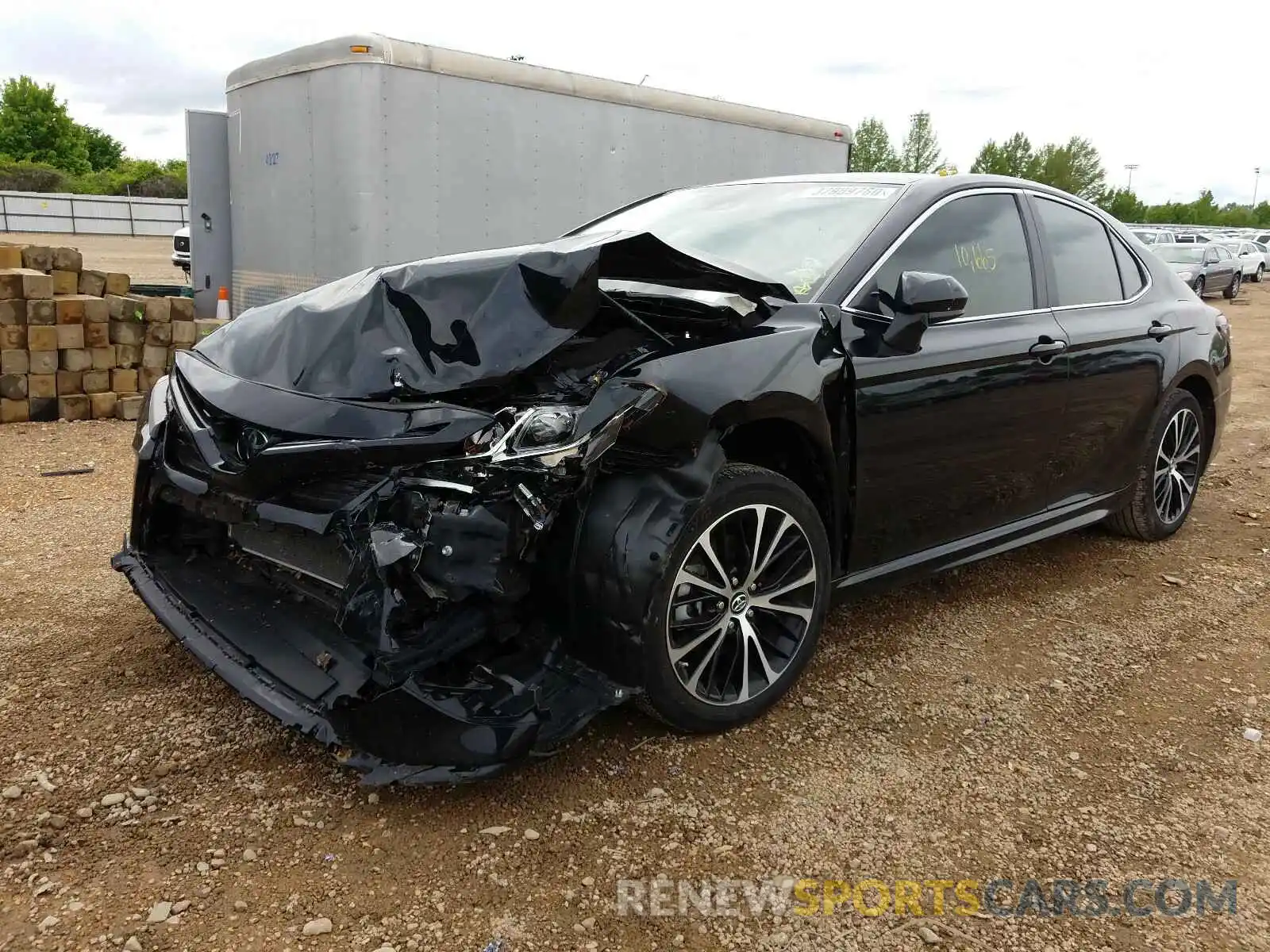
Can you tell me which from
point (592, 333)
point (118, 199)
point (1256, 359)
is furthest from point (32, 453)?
point (118, 199)

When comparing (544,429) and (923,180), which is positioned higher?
(923,180)

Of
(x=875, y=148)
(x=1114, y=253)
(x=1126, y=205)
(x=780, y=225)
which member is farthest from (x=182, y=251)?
(x=1126, y=205)

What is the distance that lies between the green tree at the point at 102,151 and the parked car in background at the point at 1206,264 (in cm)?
6431

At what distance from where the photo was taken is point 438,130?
316 inches

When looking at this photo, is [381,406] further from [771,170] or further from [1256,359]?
[1256,359]

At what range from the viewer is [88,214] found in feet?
133

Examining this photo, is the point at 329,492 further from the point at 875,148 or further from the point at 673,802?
the point at 875,148

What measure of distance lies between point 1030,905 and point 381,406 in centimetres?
196

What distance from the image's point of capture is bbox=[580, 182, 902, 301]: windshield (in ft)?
11.4

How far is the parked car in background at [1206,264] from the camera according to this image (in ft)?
78.9

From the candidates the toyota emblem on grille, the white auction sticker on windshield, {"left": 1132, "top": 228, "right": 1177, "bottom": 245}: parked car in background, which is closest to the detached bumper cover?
the toyota emblem on grille

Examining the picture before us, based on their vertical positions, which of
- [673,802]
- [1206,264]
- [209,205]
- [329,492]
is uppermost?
[1206,264]

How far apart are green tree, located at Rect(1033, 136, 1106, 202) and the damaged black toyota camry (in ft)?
250

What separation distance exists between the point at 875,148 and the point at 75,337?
187ft
